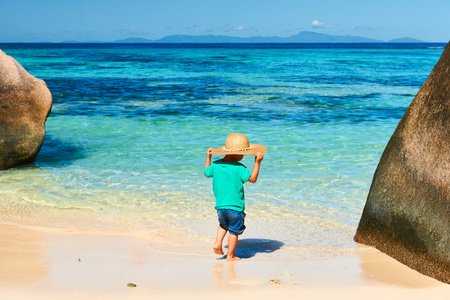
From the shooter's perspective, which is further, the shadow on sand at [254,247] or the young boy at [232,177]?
the shadow on sand at [254,247]

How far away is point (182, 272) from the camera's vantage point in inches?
169

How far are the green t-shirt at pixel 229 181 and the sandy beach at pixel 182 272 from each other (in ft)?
1.75

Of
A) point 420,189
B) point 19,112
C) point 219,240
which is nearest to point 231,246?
point 219,240

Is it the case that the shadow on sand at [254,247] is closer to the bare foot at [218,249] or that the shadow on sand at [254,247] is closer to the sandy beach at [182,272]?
the sandy beach at [182,272]

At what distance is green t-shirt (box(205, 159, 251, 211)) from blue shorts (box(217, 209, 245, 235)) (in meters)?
0.04

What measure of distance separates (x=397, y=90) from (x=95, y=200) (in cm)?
1824

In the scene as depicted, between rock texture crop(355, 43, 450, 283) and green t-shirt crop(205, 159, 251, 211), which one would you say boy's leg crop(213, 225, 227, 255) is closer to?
green t-shirt crop(205, 159, 251, 211)

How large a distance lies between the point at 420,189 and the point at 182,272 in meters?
2.11

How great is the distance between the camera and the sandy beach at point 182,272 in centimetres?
384

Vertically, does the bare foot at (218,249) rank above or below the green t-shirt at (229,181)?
below

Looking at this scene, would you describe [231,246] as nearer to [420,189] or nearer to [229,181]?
[229,181]

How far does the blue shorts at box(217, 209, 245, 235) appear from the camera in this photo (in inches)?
179

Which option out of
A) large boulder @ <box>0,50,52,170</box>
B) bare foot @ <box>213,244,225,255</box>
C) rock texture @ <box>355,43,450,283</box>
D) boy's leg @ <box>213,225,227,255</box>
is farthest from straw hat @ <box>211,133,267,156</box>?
large boulder @ <box>0,50,52,170</box>

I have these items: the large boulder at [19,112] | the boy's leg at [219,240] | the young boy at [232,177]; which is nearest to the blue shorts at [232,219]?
the young boy at [232,177]
